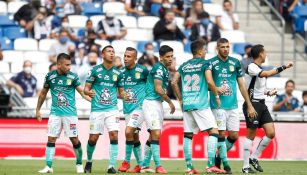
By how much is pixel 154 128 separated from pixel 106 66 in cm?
148

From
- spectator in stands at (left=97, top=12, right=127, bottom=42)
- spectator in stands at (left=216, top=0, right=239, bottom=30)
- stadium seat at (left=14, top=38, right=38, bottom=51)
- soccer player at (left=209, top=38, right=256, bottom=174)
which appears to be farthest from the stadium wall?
soccer player at (left=209, top=38, right=256, bottom=174)

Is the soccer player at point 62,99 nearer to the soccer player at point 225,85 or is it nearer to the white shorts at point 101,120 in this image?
the white shorts at point 101,120

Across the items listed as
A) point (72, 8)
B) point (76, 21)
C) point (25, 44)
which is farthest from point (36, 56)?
point (72, 8)

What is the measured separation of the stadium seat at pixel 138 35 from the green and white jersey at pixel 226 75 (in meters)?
10.4

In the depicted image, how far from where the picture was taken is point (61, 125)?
20953 millimetres

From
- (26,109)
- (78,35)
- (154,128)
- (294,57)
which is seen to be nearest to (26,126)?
(26,109)

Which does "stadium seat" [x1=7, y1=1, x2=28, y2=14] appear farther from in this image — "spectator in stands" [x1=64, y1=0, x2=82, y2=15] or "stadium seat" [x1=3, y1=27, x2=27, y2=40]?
"spectator in stands" [x1=64, y1=0, x2=82, y2=15]

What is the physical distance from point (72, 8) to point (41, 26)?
50.1 inches

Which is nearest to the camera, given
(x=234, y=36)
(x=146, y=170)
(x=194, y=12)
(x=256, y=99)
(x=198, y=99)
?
(x=198, y=99)

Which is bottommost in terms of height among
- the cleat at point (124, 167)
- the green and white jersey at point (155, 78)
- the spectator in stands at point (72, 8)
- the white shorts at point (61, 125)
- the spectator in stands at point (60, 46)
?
the cleat at point (124, 167)

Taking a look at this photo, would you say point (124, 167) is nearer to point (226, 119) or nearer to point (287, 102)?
point (226, 119)

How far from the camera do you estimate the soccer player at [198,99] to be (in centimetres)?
2006

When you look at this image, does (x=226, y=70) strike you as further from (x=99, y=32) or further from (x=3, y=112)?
(x=99, y=32)

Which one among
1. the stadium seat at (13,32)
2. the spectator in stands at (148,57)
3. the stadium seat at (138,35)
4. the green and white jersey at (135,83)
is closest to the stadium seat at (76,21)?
the stadium seat at (138,35)
